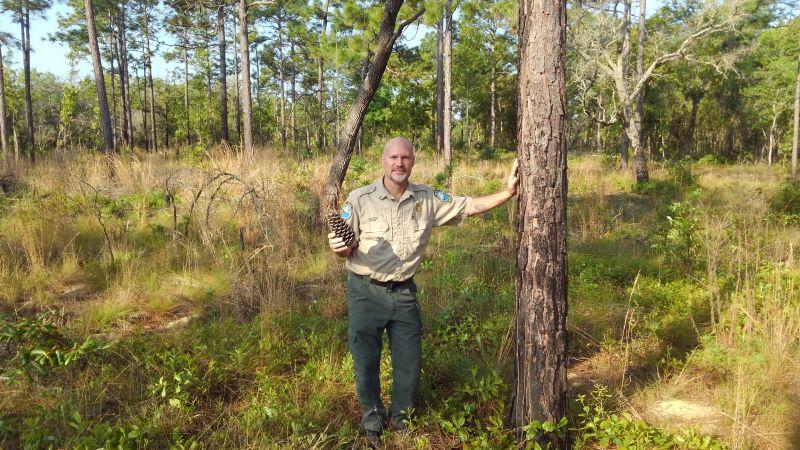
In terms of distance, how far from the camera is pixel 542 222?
2.24m

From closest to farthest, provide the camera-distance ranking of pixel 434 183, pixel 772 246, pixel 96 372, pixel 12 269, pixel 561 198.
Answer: pixel 561 198 < pixel 96 372 < pixel 12 269 < pixel 772 246 < pixel 434 183

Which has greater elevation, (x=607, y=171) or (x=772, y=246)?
(x=607, y=171)

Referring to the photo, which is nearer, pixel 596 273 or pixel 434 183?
pixel 596 273

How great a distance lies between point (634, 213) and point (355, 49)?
578cm

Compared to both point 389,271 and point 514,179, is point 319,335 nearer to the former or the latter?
point 389,271

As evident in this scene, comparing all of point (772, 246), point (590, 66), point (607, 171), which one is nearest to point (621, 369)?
point (772, 246)

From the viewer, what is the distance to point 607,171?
1462 cm

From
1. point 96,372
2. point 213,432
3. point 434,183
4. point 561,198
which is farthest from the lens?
point 434,183

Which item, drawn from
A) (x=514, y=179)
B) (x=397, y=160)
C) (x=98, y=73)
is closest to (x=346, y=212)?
(x=397, y=160)

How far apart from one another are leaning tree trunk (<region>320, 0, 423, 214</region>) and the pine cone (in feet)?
13.0

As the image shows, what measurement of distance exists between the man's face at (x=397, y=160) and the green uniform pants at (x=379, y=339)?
1.97 ft

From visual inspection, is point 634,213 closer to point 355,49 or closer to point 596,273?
point 596,273

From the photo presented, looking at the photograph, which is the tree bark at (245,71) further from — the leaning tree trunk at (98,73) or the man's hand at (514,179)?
the man's hand at (514,179)

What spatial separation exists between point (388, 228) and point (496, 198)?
0.63m
